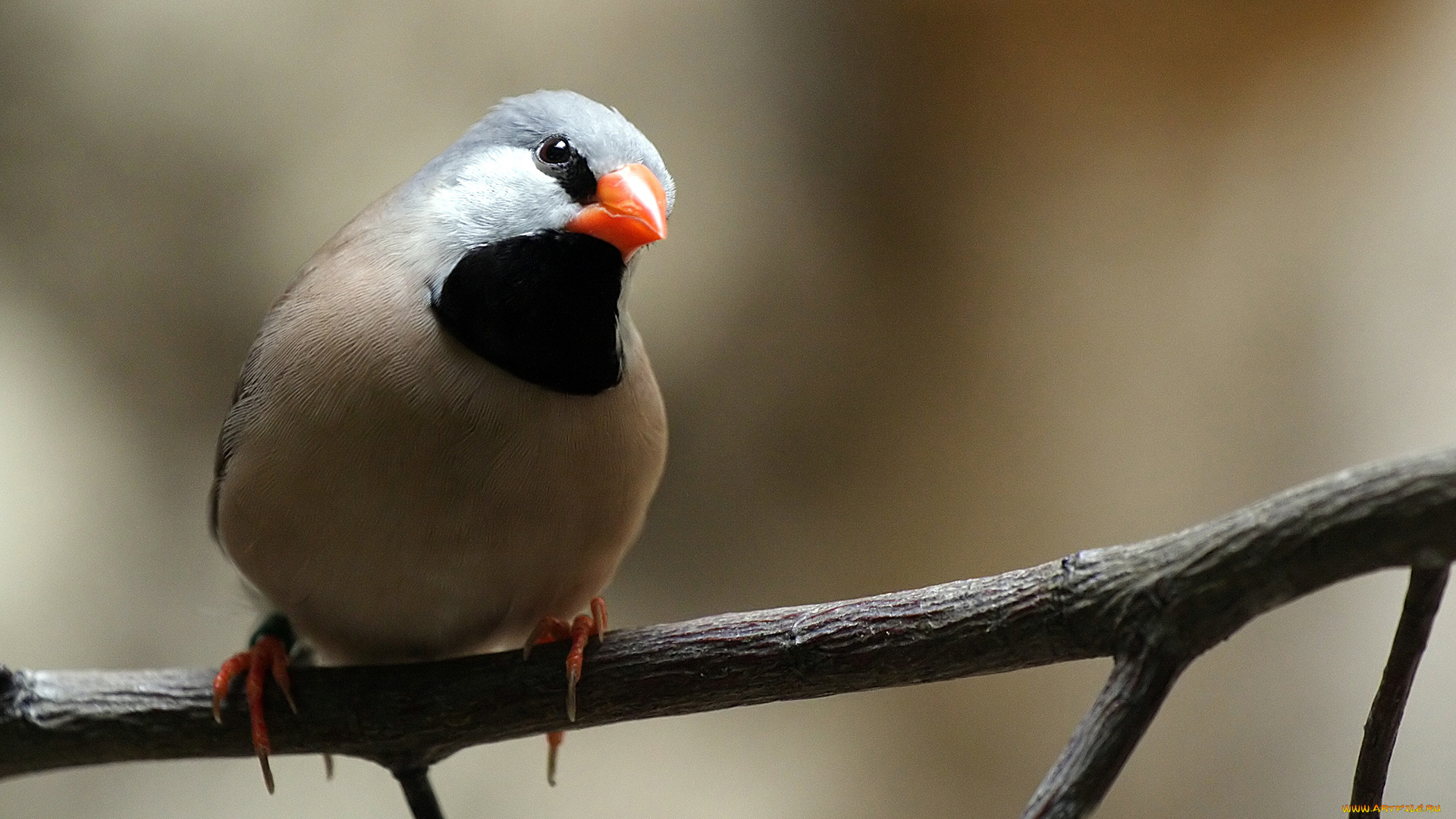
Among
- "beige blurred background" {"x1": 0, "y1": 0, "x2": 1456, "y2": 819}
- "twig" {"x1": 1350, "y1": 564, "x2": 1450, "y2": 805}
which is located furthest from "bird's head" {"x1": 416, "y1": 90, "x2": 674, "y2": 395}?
"beige blurred background" {"x1": 0, "y1": 0, "x2": 1456, "y2": 819}

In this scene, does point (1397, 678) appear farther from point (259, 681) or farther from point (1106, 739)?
point (259, 681)

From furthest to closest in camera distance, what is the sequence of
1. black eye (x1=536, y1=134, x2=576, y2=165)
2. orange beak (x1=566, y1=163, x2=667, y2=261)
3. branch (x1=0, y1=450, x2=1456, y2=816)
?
black eye (x1=536, y1=134, x2=576, y2=165) < orange beak (x1=566, y1=163, x2=667, y2=261) < branch (x1=0, y1=450, x2=1456, y2=816)

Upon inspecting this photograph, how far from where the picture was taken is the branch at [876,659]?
1129 mm

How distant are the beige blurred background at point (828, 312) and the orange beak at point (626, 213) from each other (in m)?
1.50

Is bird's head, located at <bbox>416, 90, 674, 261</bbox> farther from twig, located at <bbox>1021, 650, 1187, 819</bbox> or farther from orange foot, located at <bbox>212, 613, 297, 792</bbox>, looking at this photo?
twig, located at <bbox>1021, 650, 1187, 819</bbox>

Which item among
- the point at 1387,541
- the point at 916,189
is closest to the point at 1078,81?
the point at 916,189

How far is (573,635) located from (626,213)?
24.6 inches

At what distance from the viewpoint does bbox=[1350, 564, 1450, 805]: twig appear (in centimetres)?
115

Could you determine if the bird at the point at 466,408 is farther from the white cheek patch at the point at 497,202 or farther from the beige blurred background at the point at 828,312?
the beige blurred background at the point at 828,312

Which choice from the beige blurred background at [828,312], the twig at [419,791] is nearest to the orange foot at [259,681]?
the twig at [419,791]

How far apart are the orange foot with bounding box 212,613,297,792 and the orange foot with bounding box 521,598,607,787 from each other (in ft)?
1.29

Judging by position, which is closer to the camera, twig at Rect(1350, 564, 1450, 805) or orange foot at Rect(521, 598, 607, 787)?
twig at Rect(1350, 564, 1450, 805)

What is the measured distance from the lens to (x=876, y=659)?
4.83 feet

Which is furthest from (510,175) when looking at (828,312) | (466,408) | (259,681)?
(828,312)
